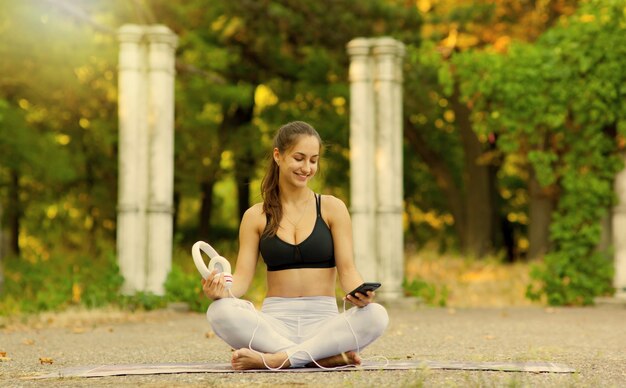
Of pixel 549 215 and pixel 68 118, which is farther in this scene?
pixel 68 118

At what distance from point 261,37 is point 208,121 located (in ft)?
8.40

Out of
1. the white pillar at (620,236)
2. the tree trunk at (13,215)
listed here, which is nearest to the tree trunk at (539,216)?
the white pillar at (620,236)

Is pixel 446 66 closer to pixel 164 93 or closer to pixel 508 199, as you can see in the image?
pixel 164 93

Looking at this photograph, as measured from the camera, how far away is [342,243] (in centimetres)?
565

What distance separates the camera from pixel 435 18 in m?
15.9

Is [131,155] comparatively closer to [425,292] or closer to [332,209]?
[425,292]

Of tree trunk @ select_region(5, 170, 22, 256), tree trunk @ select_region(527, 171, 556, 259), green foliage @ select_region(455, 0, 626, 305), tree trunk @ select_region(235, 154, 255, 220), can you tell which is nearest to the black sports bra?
green foliage @ select_region(455, 0, 626, 305)

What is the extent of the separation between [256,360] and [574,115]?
8.23 m

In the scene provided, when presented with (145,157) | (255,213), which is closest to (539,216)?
(145,157)

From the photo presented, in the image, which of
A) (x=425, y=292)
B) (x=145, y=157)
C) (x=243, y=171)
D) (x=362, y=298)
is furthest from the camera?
(x=243, y=171)

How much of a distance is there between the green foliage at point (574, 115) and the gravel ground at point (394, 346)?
651 millimetres

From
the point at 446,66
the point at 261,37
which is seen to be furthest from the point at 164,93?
the point at 261,37

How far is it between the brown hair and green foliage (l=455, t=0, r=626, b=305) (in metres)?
7.16

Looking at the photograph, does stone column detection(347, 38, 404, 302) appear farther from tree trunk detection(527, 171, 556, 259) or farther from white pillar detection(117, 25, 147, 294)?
tree trunk detection(527, 171, 556, 259)
